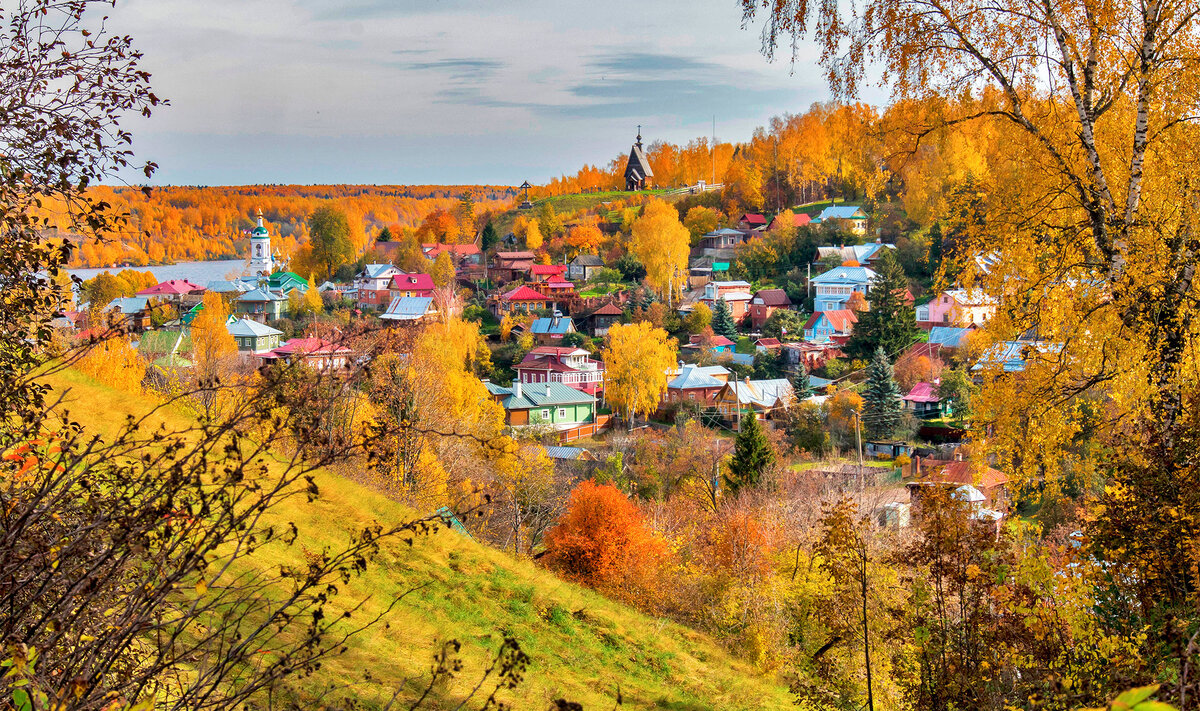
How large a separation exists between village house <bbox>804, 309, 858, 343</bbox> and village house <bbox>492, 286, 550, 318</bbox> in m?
16.2

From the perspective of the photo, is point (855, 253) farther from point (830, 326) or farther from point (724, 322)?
point (724, 322)

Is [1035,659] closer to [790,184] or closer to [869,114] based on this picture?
[869,114]

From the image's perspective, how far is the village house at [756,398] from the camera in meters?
33.4

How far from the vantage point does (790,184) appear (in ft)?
222

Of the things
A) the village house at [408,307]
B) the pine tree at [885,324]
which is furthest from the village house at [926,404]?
the village house at [408,307]

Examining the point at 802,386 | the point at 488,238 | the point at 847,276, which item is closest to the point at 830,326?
the point at 847,276

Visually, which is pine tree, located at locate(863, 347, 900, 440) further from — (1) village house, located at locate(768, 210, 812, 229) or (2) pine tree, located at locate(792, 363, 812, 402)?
(1) village house, located at locate(768, 210, 812, 229)

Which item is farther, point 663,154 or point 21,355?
point 663,154

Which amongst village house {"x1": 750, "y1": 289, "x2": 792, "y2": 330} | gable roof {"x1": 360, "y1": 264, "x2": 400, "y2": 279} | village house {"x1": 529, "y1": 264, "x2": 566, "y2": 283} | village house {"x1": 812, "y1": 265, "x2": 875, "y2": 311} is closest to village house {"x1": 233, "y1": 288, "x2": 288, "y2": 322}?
gable roof {"x1": 360, "y1": 264, "x2": 400, "y2": 279}

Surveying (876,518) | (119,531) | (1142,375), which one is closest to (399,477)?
(876,518)

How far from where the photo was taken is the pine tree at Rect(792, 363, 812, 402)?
33938 millimetres

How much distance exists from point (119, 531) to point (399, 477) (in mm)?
13947

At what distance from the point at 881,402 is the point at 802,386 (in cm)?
397

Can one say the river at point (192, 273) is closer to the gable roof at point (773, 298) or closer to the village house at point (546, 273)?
the village house at point (546, 273)
